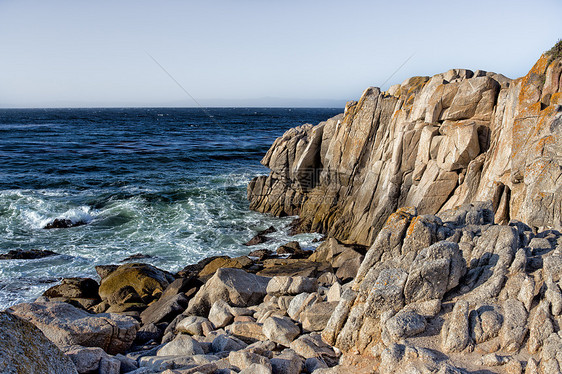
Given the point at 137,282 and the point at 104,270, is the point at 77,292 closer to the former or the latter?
the point at 104,270

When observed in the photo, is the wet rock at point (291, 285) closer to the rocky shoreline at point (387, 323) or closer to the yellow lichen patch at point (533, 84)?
the rocky shoreline at point (387, 323)

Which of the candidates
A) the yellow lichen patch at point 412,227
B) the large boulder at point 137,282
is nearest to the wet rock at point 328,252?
the large boulder at point 137,282

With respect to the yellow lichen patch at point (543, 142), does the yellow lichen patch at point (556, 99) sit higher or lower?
higher

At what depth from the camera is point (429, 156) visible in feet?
66.6

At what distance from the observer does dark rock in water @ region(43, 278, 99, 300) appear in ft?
54.3

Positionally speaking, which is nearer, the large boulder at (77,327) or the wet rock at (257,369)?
the wet rock at (257,369)

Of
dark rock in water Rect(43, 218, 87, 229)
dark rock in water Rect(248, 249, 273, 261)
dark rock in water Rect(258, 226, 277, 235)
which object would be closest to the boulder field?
dark rock in water Rect(248, 249, 273, 261)

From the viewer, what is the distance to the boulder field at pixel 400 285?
7250 mm

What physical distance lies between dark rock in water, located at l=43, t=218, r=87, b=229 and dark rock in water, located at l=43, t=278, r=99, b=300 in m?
10.5

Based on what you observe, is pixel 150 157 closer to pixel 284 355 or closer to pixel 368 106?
pixel 368 106

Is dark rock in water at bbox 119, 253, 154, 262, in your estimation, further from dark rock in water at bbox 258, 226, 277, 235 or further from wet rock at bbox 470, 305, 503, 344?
wet rock at bbox 470, 305, 503, 344

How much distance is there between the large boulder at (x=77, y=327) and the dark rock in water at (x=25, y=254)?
12.3 meters

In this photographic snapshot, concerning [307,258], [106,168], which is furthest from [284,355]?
[106,168]

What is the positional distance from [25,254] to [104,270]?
569cm
